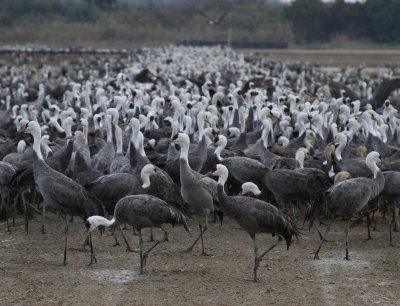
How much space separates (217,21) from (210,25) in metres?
0.94

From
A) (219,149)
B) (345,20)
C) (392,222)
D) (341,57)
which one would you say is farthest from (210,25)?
(392,222)

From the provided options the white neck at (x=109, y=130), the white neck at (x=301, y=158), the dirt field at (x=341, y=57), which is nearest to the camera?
the white neck at (x=301, y=158)

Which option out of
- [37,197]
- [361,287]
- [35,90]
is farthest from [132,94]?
[361,287]

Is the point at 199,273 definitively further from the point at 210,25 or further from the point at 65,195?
the point at 210,25

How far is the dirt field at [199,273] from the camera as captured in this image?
9211mm

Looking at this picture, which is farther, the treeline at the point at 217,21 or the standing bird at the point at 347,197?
the treeline at the point at 217,21

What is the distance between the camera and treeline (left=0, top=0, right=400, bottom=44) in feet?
261

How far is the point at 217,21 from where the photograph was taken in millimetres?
92500

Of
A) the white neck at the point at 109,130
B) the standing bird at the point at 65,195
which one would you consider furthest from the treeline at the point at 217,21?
the standing bird at the point at 65,195

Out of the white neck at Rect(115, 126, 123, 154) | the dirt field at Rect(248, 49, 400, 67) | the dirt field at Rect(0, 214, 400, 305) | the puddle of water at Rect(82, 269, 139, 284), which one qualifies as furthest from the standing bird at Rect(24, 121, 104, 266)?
the dirt field at Rect(248, 49, 400, 67)

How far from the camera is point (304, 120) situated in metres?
17.5

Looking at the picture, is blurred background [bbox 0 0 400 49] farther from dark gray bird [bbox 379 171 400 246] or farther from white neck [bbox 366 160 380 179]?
white neck [bbox 366 160 380 179]

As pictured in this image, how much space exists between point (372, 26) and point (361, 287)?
234 feet

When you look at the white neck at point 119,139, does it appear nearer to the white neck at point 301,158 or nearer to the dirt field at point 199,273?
the dirt field at point 199,273
